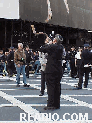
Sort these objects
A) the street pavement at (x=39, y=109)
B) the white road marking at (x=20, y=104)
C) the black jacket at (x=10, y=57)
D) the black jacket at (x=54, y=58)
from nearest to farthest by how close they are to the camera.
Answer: the street pavement at (x=39, y=109), the white road marking at (x=20, y=104), the black jacket at (x=54, y=58), the black jacket at (x=10, y=57)

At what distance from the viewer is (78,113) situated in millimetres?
9906

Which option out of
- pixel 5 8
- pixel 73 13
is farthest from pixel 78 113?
pixel 73 13

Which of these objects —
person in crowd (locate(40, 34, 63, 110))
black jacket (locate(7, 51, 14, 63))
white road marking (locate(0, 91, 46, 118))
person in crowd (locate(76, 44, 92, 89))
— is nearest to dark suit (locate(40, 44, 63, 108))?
person in crowd (locate(40, 34, 63, 110))

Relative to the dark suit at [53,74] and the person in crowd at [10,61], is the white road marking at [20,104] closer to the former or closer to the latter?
the dark suit at [53,74]

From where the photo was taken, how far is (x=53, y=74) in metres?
10.7

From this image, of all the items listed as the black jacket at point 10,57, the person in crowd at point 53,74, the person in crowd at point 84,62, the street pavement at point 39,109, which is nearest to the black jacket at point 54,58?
the person in crowd at point 53,74

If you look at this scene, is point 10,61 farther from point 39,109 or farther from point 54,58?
point 39,109

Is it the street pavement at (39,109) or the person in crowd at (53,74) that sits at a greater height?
the person in crowd at (53,74)

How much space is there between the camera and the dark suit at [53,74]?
1066 centimetres

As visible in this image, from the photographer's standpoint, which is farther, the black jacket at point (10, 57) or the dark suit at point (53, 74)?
the black jacket at point (10, 57)

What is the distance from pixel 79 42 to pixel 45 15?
8344mm

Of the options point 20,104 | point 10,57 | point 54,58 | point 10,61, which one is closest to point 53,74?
point 54,58

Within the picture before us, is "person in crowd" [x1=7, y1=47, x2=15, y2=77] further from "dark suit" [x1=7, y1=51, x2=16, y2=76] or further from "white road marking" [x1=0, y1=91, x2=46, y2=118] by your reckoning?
"white road marking" [x1=0, y1=91, x2=46, y2=118]

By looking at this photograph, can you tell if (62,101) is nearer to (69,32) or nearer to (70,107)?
(70,107)
